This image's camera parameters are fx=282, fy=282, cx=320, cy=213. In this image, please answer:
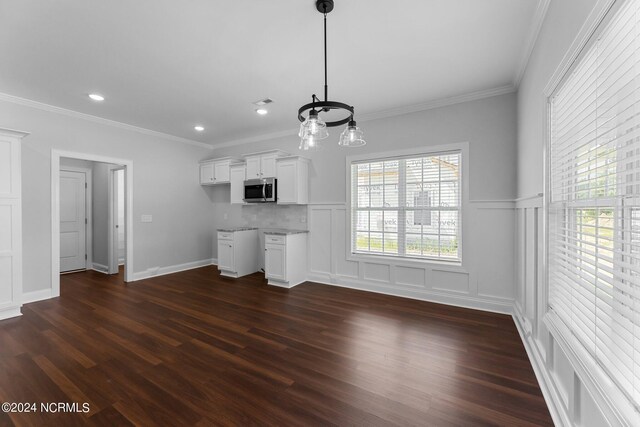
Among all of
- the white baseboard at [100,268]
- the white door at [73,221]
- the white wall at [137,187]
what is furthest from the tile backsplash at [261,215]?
the white door at [73,221]

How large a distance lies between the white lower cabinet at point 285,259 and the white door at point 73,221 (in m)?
4.41

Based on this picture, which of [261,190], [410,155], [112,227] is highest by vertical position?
[410,155]

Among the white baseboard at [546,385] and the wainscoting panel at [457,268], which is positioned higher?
the wainscoting panel at [457,268]

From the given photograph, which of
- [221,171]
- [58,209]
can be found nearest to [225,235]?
[221,171]

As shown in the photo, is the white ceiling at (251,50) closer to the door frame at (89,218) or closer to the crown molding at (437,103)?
the crown molding at (437,103)

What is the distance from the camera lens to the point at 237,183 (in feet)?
18.2

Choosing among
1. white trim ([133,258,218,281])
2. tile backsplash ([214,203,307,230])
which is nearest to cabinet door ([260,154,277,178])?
tile backsplash ([214,203,307,230])

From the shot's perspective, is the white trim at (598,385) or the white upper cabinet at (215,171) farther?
the white upper cabinet at (215,171)

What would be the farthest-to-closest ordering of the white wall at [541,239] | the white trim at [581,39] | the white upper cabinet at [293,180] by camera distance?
1. the white upper cabinet at [293,180]
2. the white wall at [541,239]
3. the white trim at [581,39]

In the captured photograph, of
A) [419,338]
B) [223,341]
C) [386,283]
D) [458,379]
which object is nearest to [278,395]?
[223,341]

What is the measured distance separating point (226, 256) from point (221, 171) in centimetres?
177

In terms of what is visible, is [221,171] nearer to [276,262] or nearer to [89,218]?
[276,262]

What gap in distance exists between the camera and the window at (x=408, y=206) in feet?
12.5

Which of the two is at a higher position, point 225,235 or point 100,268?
point 225,235
